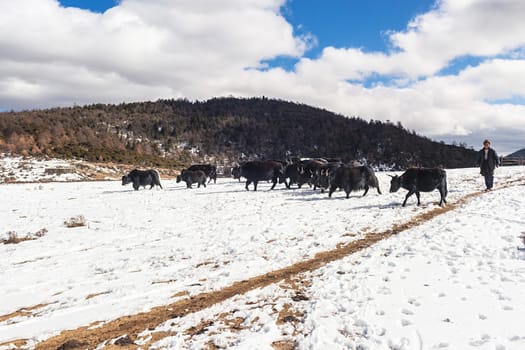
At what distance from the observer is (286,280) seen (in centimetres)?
622

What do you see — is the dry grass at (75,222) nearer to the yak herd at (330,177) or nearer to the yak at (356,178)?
the yak herd at (330,177)

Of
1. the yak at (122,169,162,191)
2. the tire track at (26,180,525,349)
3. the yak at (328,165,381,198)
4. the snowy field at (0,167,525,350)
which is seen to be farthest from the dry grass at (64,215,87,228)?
the yak at (122,169,162,191)

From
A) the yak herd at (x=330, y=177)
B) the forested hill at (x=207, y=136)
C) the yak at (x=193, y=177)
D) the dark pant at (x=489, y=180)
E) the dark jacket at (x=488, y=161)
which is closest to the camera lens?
the yak herd at (x=330, y=177)

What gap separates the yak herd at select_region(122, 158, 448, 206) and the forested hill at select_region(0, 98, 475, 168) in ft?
102

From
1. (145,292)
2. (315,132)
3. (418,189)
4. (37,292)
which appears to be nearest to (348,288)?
(145,292)

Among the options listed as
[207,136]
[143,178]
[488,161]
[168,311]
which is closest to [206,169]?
[143,178]

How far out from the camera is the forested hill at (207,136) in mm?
57094

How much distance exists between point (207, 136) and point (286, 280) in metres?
93.4

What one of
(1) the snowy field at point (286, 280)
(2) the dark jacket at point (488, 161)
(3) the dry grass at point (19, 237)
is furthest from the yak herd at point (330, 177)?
(3) the dry grass at point (19, 237)

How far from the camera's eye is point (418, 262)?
655cm

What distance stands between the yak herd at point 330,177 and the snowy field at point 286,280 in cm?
102

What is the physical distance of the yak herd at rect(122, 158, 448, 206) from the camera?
45.1ft

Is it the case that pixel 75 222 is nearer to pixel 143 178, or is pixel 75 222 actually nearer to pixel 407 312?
pixel 407 312

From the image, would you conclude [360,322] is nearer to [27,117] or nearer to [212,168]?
[212,168]
